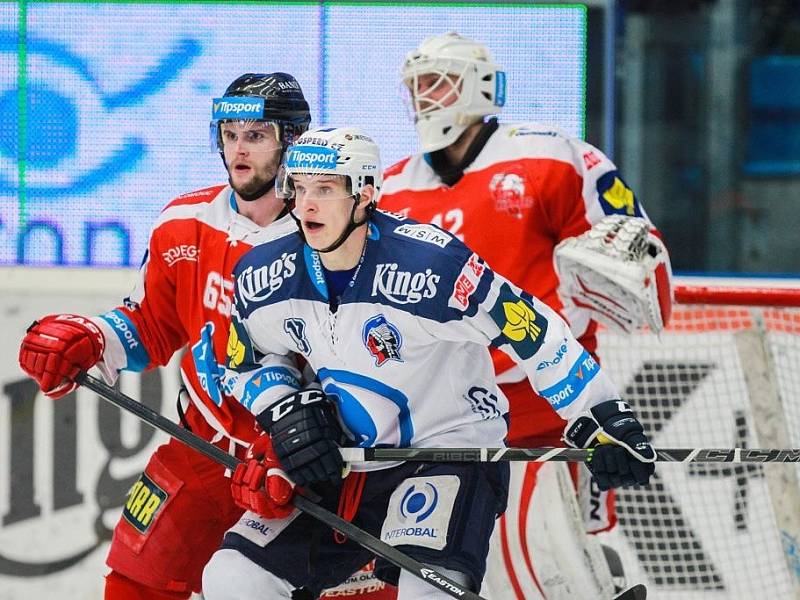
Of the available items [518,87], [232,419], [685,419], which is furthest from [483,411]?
[518,87]

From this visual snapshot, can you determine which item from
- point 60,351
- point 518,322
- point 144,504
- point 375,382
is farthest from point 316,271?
point 144,504

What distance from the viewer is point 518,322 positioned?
2.71 metres

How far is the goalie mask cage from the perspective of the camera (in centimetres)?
411

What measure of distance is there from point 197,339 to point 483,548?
73cm

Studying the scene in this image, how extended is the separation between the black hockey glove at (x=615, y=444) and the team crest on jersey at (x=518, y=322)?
0.16 metres

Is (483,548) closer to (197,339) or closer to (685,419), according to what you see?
(197,339)

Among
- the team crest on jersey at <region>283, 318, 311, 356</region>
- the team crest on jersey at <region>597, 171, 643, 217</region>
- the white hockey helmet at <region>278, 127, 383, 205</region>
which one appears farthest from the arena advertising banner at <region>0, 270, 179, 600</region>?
the white hockey helmet at <region>278, 127, 383, 205</region>

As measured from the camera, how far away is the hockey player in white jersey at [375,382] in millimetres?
2717

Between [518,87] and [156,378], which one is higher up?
[518,87]

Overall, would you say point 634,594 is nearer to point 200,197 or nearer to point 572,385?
point 572,385

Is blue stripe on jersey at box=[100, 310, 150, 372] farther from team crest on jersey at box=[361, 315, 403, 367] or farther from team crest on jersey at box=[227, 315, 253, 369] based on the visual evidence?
team crest on jersey at box=[361, 315, 403, 367]

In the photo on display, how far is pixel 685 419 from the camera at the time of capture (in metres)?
4.25

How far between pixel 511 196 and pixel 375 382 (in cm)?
84

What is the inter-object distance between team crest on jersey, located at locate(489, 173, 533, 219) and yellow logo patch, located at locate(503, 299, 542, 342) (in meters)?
0.76
